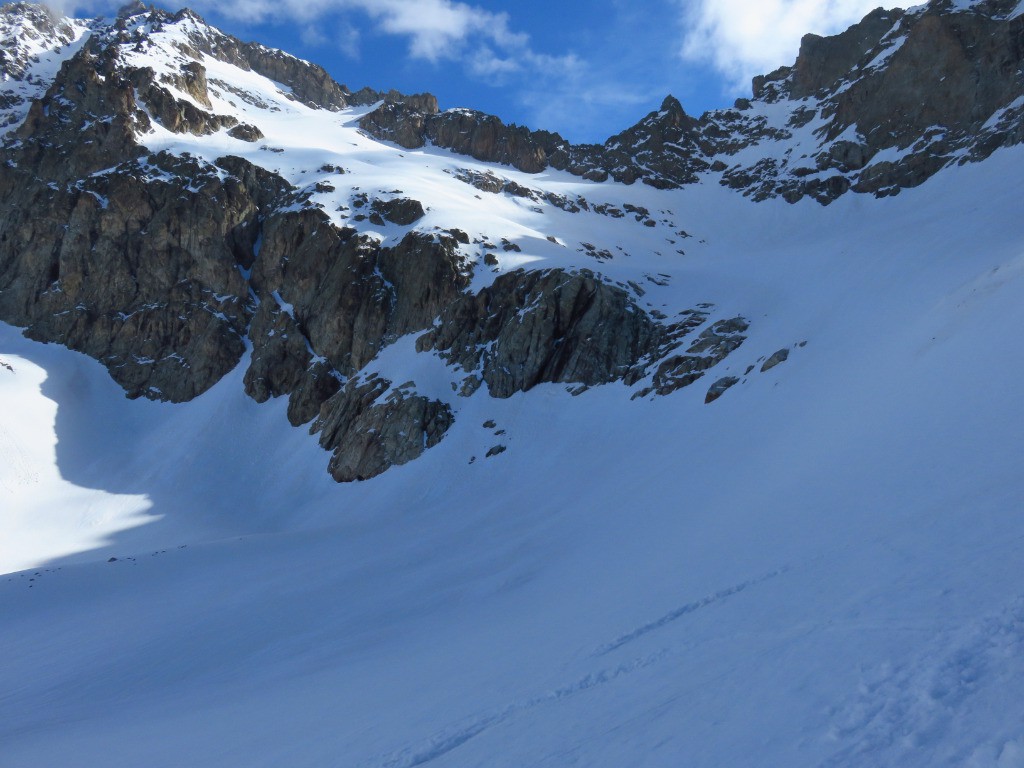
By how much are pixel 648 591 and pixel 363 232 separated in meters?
53.3

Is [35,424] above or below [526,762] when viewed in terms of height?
above

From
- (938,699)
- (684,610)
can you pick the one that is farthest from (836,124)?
(938,699)

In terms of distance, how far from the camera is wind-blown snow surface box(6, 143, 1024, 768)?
20.4ft

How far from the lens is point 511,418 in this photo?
1588 inches

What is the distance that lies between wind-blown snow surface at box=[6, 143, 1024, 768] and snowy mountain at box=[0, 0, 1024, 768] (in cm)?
8

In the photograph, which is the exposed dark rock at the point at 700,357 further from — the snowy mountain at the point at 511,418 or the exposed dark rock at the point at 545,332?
the exposed dark rock at the point at 545,332

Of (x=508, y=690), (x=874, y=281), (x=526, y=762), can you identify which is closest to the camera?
(x=526, y=762)

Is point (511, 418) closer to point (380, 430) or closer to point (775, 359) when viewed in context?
point (380, 430)

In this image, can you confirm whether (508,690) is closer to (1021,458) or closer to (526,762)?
(526,762)

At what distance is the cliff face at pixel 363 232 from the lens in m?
44.0

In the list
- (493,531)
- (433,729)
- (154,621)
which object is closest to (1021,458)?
(433,729)

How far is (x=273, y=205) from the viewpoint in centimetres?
6650

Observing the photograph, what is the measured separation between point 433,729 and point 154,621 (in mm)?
15204

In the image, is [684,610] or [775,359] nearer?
[684,610]
